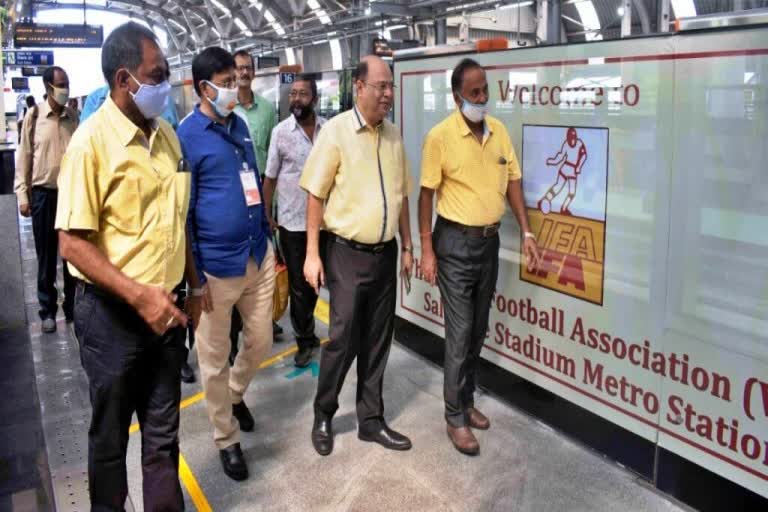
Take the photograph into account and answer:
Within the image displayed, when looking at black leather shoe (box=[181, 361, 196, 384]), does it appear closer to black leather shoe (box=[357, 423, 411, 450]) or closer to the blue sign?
black leather shoe (box=[357, 423, 411, 450])

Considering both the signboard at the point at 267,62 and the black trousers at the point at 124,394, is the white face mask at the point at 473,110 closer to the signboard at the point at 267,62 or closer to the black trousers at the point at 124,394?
the black trousers at the point at 124,394

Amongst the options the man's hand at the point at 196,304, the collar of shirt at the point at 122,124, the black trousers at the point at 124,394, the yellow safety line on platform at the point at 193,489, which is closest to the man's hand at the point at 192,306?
the man's hand at the point at 196,304

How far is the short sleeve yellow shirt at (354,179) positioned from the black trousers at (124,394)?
3.00ft

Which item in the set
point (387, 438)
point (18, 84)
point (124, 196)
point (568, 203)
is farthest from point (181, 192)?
point (18, 84)

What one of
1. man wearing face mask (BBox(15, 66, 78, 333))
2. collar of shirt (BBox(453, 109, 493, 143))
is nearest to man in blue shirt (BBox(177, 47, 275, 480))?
collar of shirt (BBox(453, 109, 493, 143))

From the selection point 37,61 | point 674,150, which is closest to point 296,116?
point 674,150

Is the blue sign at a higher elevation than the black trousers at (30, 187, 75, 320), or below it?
higher

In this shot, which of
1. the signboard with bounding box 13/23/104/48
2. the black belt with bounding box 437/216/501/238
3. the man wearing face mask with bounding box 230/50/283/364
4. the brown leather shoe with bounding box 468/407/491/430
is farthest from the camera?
the signboard with bounding box 13/23/104/48

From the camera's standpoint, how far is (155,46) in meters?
1.96

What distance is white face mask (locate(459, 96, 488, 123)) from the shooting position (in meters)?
2.84

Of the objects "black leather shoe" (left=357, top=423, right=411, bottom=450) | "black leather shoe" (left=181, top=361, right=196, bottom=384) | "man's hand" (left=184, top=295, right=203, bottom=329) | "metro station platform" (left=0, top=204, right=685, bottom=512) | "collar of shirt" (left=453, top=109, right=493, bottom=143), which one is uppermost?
"collar of shirt" (left=453, top=109, right=493, bottom=143)

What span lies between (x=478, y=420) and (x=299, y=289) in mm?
1394

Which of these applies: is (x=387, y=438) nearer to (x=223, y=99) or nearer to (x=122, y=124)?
(x=223, y=99)

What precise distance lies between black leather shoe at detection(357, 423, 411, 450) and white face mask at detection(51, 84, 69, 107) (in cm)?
321
